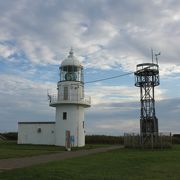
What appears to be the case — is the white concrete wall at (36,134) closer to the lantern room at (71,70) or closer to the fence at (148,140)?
the lantern room at (71,70)

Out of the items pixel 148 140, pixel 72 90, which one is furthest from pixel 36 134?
pixel 148 140

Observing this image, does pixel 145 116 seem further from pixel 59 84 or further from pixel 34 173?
pixel 34 173

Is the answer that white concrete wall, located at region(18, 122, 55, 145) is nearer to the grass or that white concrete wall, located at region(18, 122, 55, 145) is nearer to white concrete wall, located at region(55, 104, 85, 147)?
white concrete wall, located at region(55, 104, 85, 147)

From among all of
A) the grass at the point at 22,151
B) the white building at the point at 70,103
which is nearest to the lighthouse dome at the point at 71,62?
the white building at the point at 70,103

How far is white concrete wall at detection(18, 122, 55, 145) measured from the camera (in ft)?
146

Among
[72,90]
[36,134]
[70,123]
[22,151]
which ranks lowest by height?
[22,151]

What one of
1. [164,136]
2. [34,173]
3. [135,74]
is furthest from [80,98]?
[34,173]

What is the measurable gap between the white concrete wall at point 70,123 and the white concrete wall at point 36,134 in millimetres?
2016

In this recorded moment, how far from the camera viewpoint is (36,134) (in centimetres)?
4566

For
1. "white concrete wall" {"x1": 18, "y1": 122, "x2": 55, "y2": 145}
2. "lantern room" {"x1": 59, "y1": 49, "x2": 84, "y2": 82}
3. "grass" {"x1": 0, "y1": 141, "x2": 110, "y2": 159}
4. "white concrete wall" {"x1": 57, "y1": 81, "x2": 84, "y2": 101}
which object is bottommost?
"grass" {"x1": 0, "y1": 141, "x2": 110, "y2": 159}

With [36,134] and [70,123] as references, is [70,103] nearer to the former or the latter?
[70,123]

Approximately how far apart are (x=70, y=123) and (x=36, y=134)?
6.17m

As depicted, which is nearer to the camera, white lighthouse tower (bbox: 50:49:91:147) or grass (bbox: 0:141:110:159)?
grass (bbox: 0:141:110:159)

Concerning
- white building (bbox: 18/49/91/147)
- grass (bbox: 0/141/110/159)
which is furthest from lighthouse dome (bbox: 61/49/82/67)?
grass (bbox: 0/141/110/159)
